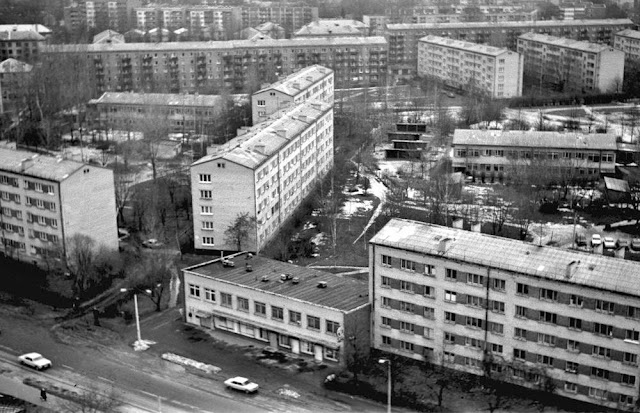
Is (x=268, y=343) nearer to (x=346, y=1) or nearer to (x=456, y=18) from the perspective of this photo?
(x=456, y=18)

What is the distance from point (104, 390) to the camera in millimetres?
21953

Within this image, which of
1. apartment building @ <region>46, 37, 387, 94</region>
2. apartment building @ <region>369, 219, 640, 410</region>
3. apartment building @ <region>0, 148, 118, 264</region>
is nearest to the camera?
apartment building @ <region>369, 219, 640, 410</region>

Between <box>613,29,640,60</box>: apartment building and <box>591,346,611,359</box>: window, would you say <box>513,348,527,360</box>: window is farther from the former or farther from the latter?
<box>613,29,640,60</box>: apartment building

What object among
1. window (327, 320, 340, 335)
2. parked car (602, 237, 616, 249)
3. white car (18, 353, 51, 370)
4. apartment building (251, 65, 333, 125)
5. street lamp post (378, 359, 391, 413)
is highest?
apartment building (251, 65, 333, 125)

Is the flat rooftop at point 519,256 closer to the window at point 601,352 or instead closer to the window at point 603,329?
the window at point 603,329

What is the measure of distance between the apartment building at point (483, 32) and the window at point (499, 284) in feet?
155

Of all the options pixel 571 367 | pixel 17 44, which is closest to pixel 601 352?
pixel 571 367

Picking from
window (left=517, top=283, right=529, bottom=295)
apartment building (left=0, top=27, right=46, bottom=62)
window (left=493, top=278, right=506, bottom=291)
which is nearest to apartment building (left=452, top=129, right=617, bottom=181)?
window (left=493, top=278, right=506, bottom=291)

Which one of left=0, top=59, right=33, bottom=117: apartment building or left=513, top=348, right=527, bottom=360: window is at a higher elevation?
left=0, top=59, right=33, bottom=117: apartment building

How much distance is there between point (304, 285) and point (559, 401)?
25.1 ft

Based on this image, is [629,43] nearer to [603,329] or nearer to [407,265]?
[407,265]

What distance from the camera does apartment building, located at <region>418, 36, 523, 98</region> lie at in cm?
5816

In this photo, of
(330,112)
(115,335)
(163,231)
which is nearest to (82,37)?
(330,112)

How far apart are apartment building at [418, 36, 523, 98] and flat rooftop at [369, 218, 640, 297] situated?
36688 mm
